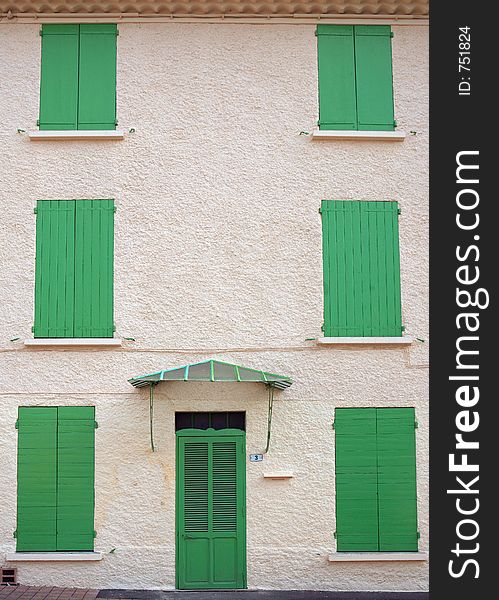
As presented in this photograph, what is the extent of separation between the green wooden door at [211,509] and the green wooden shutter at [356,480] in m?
1.25

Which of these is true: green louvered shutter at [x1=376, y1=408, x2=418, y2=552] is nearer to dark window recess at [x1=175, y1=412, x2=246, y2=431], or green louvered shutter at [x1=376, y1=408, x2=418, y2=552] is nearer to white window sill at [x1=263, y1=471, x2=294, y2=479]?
white window sill at [x1=263, y1=471, x2=294, y2=479]

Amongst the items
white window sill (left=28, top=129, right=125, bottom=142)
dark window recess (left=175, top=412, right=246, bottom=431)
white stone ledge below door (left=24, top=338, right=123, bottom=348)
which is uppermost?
white window sill (left=28, top=129, right=125, bottom=142)

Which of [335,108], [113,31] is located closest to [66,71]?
[113,31]

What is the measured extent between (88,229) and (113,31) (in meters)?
2.77

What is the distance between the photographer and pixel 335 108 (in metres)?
11.6

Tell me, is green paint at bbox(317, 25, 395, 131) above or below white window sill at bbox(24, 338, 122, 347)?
above

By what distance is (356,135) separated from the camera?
11.5 metres

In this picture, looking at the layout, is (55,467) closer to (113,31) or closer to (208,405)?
(208,405)

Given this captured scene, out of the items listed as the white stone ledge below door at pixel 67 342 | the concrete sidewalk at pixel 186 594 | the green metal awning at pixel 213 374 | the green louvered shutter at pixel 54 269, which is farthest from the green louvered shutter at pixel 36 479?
the green metal awning at pixel 213 374

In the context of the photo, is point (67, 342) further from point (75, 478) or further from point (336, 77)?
point (336, 77)

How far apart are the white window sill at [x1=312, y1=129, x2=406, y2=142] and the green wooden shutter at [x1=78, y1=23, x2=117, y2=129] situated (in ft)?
9.11

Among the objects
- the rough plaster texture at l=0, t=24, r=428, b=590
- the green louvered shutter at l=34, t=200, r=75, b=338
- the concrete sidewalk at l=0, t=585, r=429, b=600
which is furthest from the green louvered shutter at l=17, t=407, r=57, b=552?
the green louvered shutter at l=34, t=200, r=75, b=338

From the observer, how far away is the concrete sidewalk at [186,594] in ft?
34.2

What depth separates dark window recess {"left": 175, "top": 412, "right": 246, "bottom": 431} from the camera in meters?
11.2
